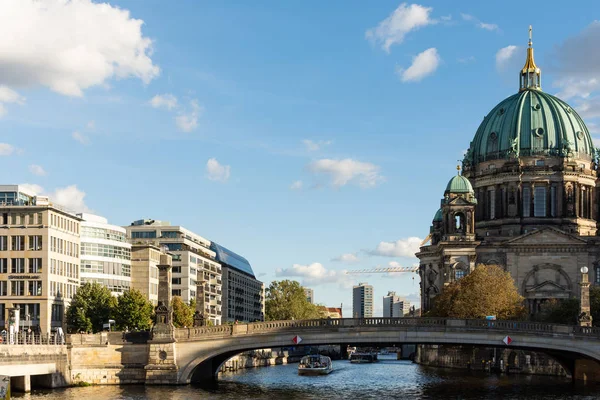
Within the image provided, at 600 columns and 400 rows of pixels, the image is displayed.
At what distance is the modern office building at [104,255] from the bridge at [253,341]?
49.1 m

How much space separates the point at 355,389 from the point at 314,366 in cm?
4082

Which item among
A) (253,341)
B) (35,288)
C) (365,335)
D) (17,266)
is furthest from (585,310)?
(17,266)

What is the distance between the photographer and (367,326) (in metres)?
111

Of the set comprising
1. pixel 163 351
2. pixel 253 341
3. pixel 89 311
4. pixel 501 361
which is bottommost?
pixel 501 361

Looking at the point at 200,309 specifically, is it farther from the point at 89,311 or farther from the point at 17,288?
the point at 17,288

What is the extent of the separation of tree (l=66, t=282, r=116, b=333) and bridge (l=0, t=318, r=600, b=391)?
33.2 meters

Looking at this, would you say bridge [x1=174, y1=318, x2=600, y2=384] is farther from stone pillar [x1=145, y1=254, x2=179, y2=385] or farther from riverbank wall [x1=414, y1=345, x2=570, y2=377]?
riverbank wall [x1=414, y1=345, x2=570, y2=377]

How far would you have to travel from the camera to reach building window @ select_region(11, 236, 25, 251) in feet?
462

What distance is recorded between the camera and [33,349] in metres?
101

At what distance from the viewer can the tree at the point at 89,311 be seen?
472 feet

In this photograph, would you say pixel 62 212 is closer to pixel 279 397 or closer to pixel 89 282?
pixel 89 282

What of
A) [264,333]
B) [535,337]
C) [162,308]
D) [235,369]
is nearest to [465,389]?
[535,337]

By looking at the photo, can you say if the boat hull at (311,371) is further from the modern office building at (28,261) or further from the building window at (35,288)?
the building window at (35,288)

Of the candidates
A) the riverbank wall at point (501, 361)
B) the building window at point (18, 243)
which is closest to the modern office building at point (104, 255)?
the building window at point (18, 243)
